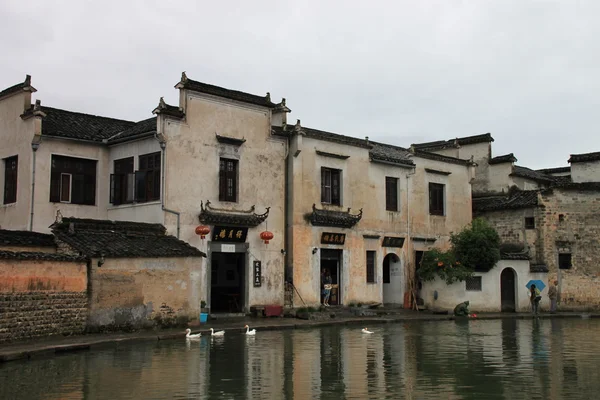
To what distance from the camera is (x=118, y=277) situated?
19.1 meters

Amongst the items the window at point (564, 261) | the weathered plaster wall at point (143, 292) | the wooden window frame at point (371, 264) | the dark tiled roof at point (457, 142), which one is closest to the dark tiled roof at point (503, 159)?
the dark tiled roof at point (457, 142)

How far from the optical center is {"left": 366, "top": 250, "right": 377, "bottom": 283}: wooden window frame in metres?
29.9

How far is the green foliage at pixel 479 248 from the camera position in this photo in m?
30.2

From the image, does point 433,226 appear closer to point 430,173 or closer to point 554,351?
point 430,173

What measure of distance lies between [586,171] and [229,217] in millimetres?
19230

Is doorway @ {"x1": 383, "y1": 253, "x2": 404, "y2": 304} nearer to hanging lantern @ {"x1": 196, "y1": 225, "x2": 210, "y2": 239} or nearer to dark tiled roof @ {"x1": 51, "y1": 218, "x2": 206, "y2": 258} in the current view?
hanging lantern @ {"x1": 196, "y1": 225, "x2": 210, "y2": 239}

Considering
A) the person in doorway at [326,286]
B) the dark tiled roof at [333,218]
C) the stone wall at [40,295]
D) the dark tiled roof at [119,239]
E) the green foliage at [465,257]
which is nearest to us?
the stone wall at [40,295]

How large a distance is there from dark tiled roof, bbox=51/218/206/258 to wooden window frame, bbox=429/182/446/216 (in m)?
14.3

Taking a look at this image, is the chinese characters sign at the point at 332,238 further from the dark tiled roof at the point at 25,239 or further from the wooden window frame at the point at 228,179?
the dark tiled roof at the point at 25,239

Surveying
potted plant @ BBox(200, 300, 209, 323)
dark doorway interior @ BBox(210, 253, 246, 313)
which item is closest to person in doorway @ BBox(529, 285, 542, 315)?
dark doorway interior @ BBox(210, 253, 246, 313)

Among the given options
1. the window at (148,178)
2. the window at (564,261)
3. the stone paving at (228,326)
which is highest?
the window at (148,178)

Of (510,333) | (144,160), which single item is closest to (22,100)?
(144,160)

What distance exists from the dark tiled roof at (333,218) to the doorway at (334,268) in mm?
1178

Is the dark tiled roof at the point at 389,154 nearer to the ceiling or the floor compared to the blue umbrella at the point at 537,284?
nearer to the ceiling
